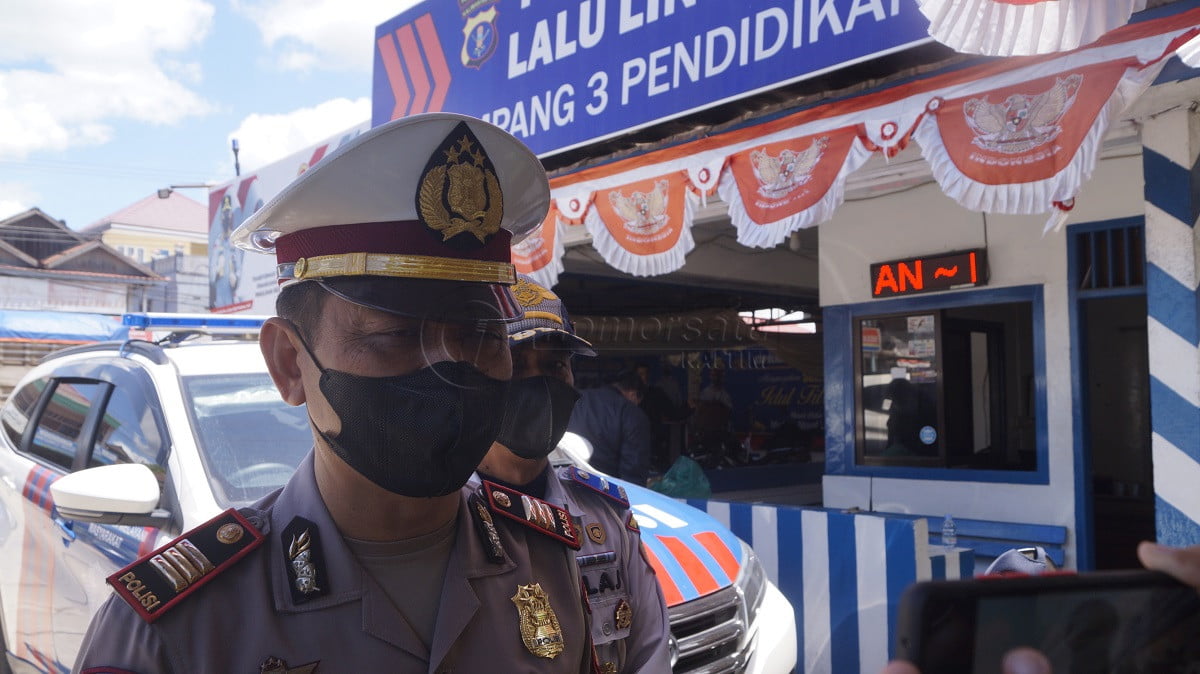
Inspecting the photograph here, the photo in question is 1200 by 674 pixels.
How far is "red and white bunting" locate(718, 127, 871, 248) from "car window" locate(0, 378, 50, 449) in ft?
12.7

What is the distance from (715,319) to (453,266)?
1107 cm

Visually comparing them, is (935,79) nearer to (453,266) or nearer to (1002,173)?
(1002,173)

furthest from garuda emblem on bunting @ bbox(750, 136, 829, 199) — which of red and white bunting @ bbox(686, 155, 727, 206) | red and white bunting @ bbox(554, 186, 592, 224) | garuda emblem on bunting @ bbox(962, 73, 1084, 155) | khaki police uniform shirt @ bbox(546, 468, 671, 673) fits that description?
khaki police uniform shirt @ bbox(546, 468, 671, 673)

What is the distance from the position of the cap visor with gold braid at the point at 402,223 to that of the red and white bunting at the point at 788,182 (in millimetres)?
3357

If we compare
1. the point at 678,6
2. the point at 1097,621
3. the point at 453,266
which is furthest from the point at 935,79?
the point at 1097,621

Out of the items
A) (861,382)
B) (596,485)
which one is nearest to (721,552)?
(596,485)

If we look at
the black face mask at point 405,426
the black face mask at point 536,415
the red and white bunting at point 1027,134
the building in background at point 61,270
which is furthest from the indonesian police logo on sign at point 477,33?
the building in background at point 61,270

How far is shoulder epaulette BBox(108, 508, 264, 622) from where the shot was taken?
1211mm

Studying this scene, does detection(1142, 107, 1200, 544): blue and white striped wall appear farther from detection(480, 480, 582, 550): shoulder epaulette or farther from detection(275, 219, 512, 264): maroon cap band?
detection(275, 219, 512, 264): maroon cap band

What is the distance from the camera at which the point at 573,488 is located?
2.80 meters

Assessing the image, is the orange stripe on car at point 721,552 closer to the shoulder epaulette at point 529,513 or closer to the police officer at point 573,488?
the police officer at point 573,488

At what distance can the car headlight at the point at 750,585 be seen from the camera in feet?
11.5

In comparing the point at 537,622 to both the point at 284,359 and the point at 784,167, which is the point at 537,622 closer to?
the point at 284,359

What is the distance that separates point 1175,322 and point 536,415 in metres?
3.07
